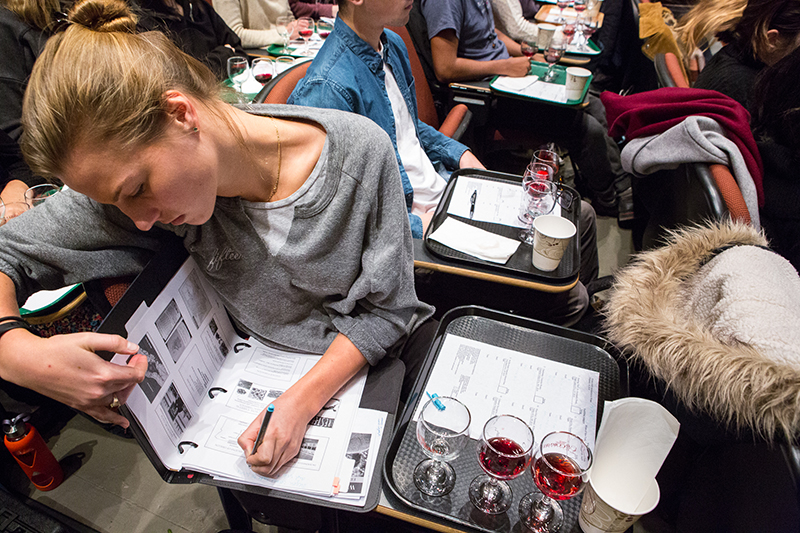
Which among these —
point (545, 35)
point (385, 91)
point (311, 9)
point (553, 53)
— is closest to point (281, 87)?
point (385, 91)

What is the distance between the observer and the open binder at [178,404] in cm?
81

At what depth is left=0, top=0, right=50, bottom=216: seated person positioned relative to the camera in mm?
1732

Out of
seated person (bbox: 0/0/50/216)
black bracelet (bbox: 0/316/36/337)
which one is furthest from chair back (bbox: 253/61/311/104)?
seated person (bbox: 0/0/50/216)

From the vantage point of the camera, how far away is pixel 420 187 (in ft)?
5.87

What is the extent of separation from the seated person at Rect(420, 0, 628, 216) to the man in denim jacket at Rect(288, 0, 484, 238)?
0.70 metres

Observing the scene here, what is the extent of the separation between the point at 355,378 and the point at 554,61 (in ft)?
7.86

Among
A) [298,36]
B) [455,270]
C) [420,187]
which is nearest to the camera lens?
[455,270]

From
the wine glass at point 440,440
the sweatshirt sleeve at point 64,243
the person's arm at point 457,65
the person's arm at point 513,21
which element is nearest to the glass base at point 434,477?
the wine glass at point 440,440

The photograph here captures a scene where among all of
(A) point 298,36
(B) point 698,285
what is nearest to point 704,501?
(B) point 698,285

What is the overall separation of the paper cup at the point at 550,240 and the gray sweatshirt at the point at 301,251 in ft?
1.39

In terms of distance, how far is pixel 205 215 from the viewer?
2.88ft

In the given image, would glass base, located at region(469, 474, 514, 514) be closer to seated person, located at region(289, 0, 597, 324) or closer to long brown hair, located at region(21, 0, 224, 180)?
seated person, located at region(289, 0, 597, 324)

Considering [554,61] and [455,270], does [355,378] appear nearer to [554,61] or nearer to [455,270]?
[455,270]

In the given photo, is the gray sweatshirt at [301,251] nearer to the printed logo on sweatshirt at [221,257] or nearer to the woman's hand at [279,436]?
the printed logo on sweatshirt at [221,257]
